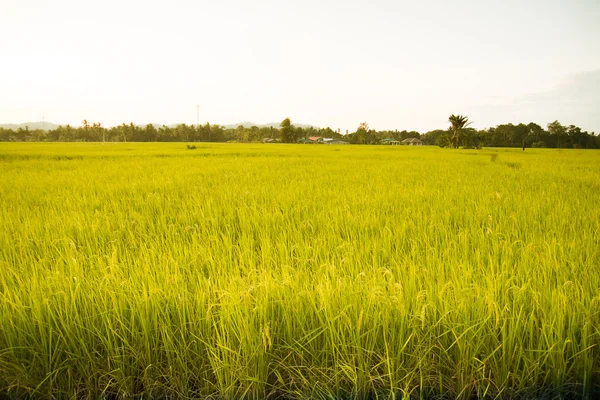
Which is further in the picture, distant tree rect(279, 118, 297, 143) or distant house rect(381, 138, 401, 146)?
distant house rect(381, 138, 401, 146)

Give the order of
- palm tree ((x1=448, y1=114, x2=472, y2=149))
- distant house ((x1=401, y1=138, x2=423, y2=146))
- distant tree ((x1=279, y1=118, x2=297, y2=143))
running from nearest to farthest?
palm tree ((x1=448, y1=114, x2=472, y2=149)) → distant tree ((x1=279, y1=118, x2=297, y2=143)) → distant house ((x1=401, y1=138, x2=423, y2=146))

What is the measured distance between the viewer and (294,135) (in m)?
75.0

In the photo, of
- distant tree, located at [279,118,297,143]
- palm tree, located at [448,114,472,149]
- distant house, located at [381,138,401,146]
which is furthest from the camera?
distant house, located at [381,138,401,146]

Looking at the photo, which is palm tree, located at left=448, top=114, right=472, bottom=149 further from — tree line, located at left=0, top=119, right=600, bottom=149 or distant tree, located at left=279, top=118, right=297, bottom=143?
distant tree, located at left=279, top=118, right=297, bottom=143

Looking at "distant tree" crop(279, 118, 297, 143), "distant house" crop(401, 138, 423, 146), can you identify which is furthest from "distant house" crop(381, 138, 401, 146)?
"distant tree" crop(279, 118, 297, 143)

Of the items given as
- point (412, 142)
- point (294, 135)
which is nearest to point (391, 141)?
point (412, 142)

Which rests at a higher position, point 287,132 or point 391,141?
point 287,132

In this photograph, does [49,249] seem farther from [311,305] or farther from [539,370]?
[539,370]

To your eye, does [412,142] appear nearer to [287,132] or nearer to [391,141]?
[391,141]

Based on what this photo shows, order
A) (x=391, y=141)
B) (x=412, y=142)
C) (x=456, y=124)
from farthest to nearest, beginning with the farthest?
(x=391, y=141)
(x=412, y=142)
(x=456, y=124)

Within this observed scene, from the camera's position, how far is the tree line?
50.8 meters

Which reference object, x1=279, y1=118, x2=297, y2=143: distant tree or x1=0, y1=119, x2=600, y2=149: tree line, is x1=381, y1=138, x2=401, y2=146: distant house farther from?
x1=279, y1=118, x2=297, y2=143: distant tree

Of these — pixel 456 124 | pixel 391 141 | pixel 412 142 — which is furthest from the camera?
pixel 391 141

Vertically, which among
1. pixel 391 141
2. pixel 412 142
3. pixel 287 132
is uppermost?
pixel 287 132
